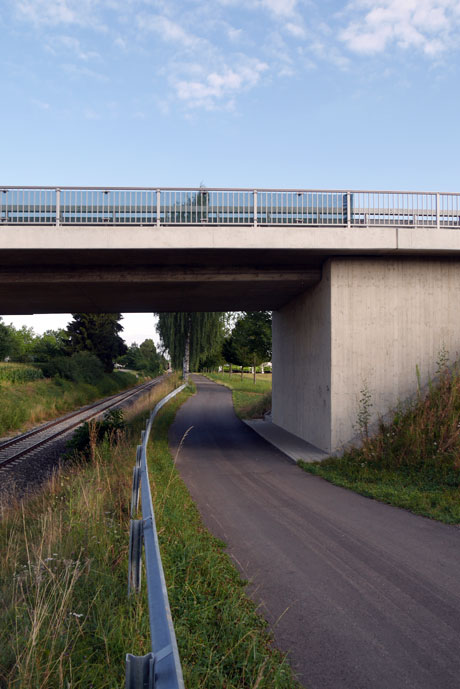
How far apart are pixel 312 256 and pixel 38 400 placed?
54.6 feet

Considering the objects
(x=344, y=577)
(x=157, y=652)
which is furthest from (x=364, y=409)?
(x=157, y=652)

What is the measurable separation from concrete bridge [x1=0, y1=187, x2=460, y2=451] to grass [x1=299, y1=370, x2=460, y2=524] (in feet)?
3.06

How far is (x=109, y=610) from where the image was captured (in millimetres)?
3381

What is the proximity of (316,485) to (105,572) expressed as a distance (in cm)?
588

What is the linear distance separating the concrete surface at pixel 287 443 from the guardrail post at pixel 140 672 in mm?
10409

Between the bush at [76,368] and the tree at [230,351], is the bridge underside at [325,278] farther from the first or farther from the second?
the tree at [230,351]

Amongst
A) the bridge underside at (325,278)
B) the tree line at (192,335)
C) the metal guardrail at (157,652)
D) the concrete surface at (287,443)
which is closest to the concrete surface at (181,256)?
the bridge underside at (325,278)

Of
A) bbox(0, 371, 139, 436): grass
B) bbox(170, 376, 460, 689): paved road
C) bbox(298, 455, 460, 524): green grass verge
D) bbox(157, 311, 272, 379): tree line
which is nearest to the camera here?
bbox(170, 376, 460, 689): paved road

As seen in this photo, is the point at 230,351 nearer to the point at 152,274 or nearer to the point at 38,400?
the point at 38,400

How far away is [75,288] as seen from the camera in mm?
14250

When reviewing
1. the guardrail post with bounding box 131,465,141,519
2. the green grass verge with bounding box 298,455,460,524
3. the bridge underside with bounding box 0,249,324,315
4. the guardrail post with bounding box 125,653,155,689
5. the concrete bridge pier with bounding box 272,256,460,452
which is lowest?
the green grass verge with bounding box 298,455,460,524

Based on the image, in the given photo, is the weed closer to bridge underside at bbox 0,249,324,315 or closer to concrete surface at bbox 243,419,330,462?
concrete surface at bbox 243,419,330,462

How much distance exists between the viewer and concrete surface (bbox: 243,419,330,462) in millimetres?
12155

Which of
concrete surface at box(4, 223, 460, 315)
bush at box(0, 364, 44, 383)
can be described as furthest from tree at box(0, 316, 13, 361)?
concrete surface at box(4, 223, 460, 315)
